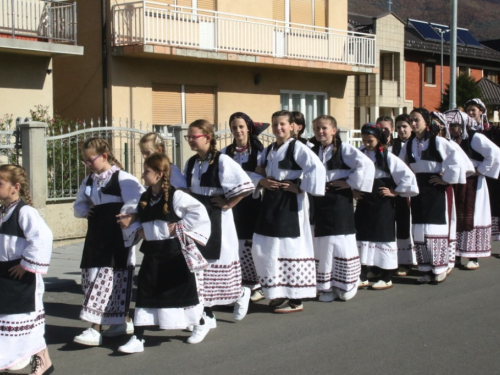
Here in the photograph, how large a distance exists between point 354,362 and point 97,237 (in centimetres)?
224

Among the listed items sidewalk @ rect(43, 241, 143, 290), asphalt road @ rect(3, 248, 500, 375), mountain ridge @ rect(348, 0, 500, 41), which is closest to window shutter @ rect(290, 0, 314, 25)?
sidewalk @ rect(43, 241, 143, 290)

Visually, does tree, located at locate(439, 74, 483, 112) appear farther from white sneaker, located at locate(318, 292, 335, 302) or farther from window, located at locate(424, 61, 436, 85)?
white sneaker, located at locate(318, 292, 335, 302)

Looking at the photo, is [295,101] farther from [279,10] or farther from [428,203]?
[428,203]

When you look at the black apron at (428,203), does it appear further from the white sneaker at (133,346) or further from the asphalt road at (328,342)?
the white sneaker at (133,346)

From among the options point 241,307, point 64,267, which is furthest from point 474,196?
point 64,267

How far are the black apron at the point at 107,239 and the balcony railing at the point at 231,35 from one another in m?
11.9

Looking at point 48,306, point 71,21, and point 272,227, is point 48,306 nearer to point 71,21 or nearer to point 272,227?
point 272,227

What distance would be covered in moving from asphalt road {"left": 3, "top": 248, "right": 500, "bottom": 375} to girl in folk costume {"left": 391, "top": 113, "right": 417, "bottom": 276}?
0.94 metres

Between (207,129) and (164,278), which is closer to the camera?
(164,278)

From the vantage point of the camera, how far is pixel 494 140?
11500 millimetres

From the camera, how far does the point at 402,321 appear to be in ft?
23.0

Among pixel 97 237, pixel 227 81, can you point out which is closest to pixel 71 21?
pixel 227 81

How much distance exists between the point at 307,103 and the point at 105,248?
1782cm

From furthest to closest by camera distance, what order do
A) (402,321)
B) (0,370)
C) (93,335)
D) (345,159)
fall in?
1. (345,159)
2. (402,321)
3. (93,335)
4. (0,370)
